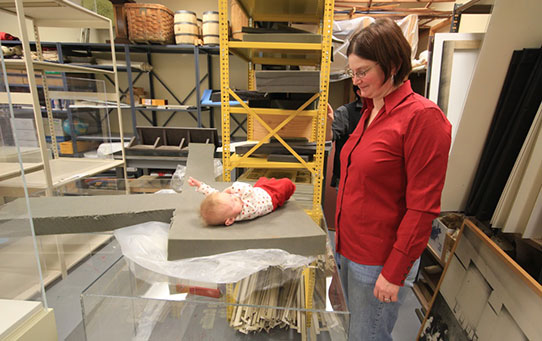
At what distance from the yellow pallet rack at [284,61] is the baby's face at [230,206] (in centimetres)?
58

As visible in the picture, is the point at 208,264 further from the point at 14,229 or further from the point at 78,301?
the point at 78,301

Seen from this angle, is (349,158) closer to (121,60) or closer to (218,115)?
(218,115)

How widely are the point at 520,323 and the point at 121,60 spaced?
517 centimetres

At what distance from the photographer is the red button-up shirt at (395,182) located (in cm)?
89

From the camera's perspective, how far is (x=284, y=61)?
2.16m

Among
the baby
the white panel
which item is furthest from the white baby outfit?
the white panel

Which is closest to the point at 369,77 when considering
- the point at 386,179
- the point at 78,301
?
the point at 386,179

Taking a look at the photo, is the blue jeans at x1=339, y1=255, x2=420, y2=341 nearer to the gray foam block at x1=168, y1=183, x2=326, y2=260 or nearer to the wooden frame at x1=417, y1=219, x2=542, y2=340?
the gray foam block at x1=168, y1=183, x2=326, y2=260

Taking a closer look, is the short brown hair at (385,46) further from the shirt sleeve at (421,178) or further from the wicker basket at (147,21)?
the wicker basket at (147,21)

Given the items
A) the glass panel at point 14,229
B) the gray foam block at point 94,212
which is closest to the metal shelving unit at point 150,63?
the gray foam block at point 94,212

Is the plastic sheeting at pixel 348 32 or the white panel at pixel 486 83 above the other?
the plastic sheeting at pixel 348 32

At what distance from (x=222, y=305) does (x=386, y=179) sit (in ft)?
2.27

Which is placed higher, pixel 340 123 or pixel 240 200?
pixel 340 123

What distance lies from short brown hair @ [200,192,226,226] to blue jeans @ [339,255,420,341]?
581mm
